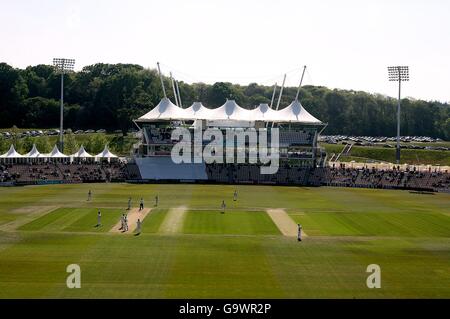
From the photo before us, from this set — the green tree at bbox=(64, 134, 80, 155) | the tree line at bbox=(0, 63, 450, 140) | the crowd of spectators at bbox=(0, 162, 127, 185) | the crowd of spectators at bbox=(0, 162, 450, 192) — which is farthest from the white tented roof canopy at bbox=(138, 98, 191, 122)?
the tree line at bbox=(0, 63, 450, 140)

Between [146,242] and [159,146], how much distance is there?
1899 inches

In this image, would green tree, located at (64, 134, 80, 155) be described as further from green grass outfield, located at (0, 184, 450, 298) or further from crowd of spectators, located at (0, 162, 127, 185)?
green grass outfield, located at (0, 184, 450, 298)

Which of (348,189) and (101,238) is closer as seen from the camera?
(101,238)

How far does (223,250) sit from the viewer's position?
3120 centimetres

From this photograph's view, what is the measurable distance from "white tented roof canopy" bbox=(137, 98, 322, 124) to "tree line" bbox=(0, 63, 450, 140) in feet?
127

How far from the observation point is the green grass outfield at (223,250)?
23.9 meters

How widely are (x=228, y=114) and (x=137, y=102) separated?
42.5 meters

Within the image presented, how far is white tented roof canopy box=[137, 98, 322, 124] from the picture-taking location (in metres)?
78.4

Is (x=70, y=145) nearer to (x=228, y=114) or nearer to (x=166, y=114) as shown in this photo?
(x=166, y=114)

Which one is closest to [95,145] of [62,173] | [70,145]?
[70,145]

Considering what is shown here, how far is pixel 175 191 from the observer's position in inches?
2415

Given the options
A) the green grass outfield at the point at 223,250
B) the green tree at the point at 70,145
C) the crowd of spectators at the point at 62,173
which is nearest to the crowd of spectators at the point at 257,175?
the crowd of spectators at the point at 62,173

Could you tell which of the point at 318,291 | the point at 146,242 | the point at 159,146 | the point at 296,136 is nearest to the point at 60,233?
the point at 146,242

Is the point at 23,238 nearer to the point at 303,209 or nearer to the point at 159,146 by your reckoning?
the point at 303,209
